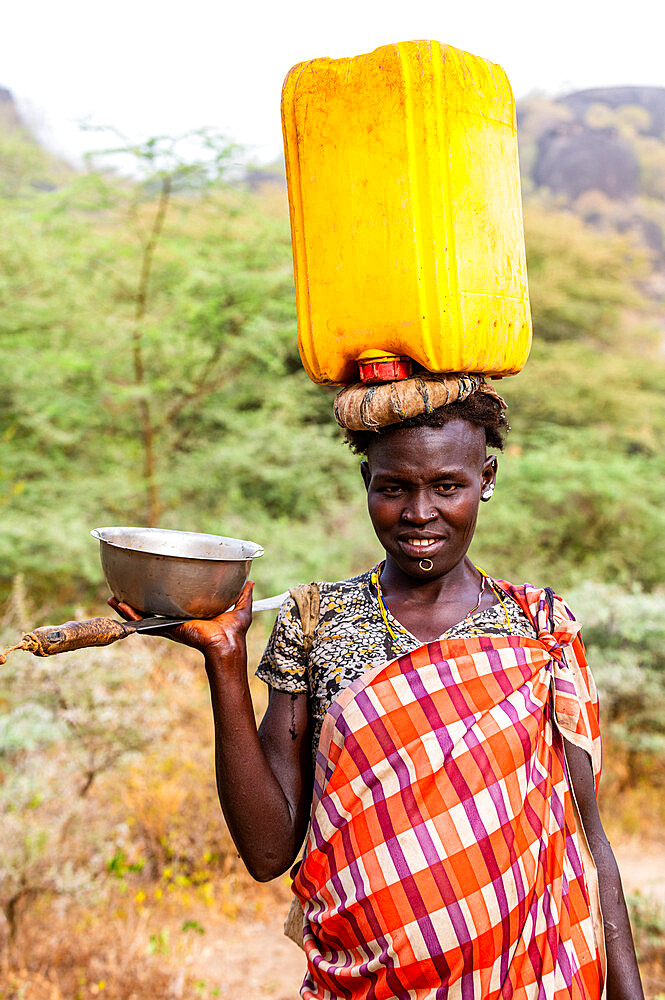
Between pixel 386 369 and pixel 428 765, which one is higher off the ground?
pixel 386 369

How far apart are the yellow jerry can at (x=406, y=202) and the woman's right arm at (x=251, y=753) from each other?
56 centimetres

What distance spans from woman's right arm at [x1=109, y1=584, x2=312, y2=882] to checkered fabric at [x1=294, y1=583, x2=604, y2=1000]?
2.9 inches

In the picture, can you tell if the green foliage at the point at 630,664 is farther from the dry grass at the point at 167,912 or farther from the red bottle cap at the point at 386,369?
the red bottle cap at the point at 386,369

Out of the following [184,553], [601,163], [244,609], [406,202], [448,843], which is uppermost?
[601,163]

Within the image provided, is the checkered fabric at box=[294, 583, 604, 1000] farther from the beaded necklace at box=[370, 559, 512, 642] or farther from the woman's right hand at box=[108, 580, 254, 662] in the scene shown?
the woman's right hand at box=[108, 580, 254, 662]

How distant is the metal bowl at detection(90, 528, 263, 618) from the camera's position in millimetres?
1281

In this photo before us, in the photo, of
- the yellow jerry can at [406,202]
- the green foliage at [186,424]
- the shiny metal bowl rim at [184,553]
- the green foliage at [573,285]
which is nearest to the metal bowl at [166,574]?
the shiny metal bowl rim at [184,553]

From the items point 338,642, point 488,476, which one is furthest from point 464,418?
point 338,642

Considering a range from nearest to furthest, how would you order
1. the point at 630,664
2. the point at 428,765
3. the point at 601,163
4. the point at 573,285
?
the point at 428,765, the point at 630,664, the point at 573,285, the point at 601,163

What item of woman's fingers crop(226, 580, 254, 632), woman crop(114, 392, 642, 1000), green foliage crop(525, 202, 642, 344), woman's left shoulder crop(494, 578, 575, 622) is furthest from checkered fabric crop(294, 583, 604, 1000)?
green foliage crop(525, 202, 642, 344)

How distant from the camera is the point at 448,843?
54.2 inches

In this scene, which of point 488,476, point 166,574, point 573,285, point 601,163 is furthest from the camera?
point 601,163

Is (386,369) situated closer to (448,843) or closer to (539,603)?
(539,603)

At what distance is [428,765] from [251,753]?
1.04ft
